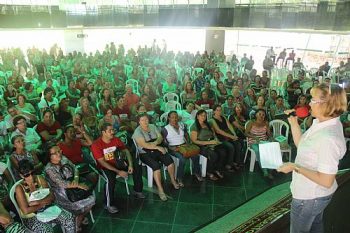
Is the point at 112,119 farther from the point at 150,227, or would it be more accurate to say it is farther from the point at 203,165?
the point at 150,227

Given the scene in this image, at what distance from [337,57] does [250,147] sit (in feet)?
38.9

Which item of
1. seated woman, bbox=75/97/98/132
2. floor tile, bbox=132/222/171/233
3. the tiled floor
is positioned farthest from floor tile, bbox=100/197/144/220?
seated woman, bbox=75/97/98/132

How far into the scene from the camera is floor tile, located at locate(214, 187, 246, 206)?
4832 mm

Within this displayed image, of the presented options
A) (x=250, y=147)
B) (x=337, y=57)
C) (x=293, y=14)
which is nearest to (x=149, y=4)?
(x=293, y=14)

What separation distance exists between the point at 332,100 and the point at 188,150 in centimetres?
351

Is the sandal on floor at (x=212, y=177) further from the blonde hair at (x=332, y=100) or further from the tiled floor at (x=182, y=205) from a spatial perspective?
the blonde hair at (x=332, y=100)

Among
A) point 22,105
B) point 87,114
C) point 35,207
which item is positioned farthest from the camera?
point 22,105

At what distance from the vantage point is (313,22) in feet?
36.4

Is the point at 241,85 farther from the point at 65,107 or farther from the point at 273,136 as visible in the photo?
the point at 65,107

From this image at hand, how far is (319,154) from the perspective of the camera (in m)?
1.83

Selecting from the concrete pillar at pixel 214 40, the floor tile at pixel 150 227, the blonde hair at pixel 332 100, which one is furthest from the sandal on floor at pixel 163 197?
the concrete pillar at pixel 214 40

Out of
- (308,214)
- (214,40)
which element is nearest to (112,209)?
(308,214)

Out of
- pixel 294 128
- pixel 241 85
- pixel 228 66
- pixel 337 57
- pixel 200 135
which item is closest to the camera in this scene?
pixel 294 128

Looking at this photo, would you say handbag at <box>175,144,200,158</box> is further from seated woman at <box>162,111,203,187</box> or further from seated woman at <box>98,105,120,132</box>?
seated woman at <box>98,105,120,132</box>
